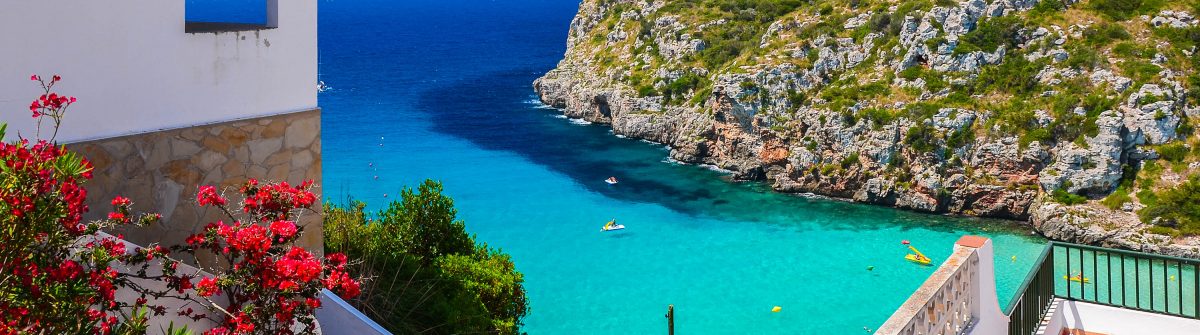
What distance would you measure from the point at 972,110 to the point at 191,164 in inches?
1346

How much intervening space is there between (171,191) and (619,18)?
182 ft

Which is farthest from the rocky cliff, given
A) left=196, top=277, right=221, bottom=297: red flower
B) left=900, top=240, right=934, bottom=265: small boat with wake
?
left=196, top=277, right=221, bottom=297: red flower

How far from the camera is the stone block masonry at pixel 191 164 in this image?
664cm

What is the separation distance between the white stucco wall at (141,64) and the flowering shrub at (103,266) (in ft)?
0.75

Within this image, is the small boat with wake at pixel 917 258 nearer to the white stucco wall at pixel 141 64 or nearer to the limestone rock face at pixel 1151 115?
the limestone rock face at pixel 1151 115

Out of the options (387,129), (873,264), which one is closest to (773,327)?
(873,264)

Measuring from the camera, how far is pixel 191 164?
279 inches

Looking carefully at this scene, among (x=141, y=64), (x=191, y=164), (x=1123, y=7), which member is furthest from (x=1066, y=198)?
(x=141, y=64)

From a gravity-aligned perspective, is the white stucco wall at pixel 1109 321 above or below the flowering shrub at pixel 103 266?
below

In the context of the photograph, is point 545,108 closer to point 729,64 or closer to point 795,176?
point 729,64

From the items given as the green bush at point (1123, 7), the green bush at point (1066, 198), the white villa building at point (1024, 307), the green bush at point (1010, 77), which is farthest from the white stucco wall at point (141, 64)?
the green bush at point (1123, 7)

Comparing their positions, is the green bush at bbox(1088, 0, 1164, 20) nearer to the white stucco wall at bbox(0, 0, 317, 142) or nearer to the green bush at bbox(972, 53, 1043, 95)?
the green bush at bbox(972, 53, 1043, 95)

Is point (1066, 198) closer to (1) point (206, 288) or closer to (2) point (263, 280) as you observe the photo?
(2) point (263, 280)

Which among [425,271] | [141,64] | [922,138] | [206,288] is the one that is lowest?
[425,271]
